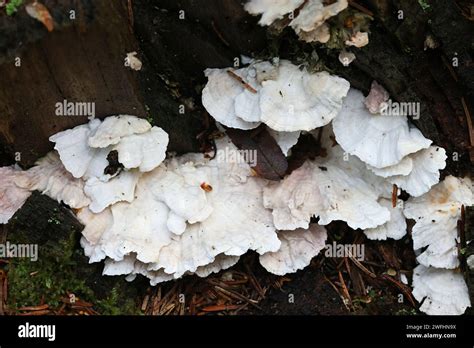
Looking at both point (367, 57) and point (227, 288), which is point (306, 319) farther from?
point (367, 57)

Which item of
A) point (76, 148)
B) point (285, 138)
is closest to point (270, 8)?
point (285, 138)

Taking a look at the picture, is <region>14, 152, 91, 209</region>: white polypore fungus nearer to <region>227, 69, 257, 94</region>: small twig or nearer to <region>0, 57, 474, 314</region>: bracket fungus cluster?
<region>0, 57, 474, 314</region>: bracket fungus cluster

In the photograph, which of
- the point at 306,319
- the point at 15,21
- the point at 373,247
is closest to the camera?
the point at 15,21

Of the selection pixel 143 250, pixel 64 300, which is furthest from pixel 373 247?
pixel 64 300

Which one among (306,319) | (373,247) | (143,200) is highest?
(143,200)

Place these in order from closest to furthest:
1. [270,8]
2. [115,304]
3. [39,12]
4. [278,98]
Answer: [39,12], [270,8], [278,98], [115,304]

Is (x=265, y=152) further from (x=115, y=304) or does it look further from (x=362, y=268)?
(x=115, y=304)
